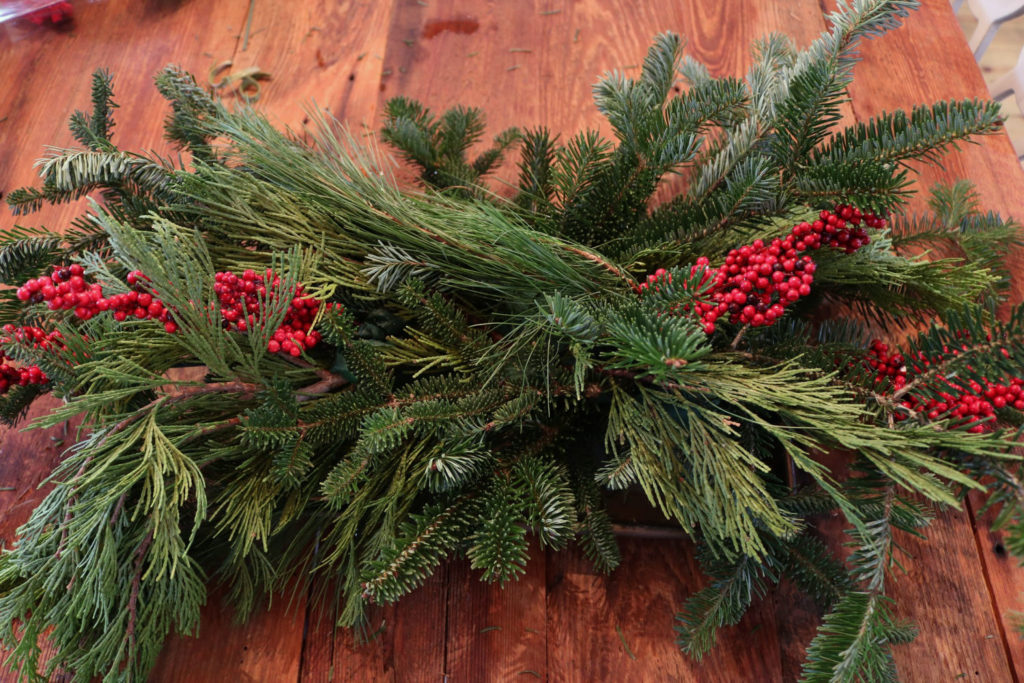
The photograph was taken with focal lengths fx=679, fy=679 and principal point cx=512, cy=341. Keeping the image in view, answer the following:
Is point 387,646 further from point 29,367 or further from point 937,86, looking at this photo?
point 937,86

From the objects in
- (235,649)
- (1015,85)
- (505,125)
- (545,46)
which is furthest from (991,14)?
(235,649)

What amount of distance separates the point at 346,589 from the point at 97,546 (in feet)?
0.59

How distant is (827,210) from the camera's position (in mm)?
522

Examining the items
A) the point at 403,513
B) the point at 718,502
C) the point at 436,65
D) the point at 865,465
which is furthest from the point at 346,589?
the point at 436,65

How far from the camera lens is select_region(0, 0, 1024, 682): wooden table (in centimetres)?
58

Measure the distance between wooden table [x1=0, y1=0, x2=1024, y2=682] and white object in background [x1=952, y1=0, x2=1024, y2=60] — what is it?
38 cm

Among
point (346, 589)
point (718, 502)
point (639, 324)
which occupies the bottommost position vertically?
point (346, 589)

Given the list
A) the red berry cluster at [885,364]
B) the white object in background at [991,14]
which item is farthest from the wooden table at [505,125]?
the white object in background at [991,14]

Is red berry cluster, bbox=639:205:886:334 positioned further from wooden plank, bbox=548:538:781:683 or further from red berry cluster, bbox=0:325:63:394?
red berry cluster, bbox=0:325:63:394

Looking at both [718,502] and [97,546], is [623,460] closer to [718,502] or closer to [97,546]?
[718,502]

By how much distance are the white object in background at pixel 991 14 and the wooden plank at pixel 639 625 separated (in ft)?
3.60

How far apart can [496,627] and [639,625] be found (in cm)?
12

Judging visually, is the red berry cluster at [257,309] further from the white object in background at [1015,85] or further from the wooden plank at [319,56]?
the white object in background at [1015,85]

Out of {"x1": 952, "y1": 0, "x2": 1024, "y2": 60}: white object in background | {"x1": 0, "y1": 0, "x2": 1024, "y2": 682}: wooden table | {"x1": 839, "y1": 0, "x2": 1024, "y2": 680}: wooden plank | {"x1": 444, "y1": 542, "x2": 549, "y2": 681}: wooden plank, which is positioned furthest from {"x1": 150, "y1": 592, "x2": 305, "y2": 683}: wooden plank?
{"x1": 952, "y1": 0, "x2": 1024, "y2": 60}: white object in background
